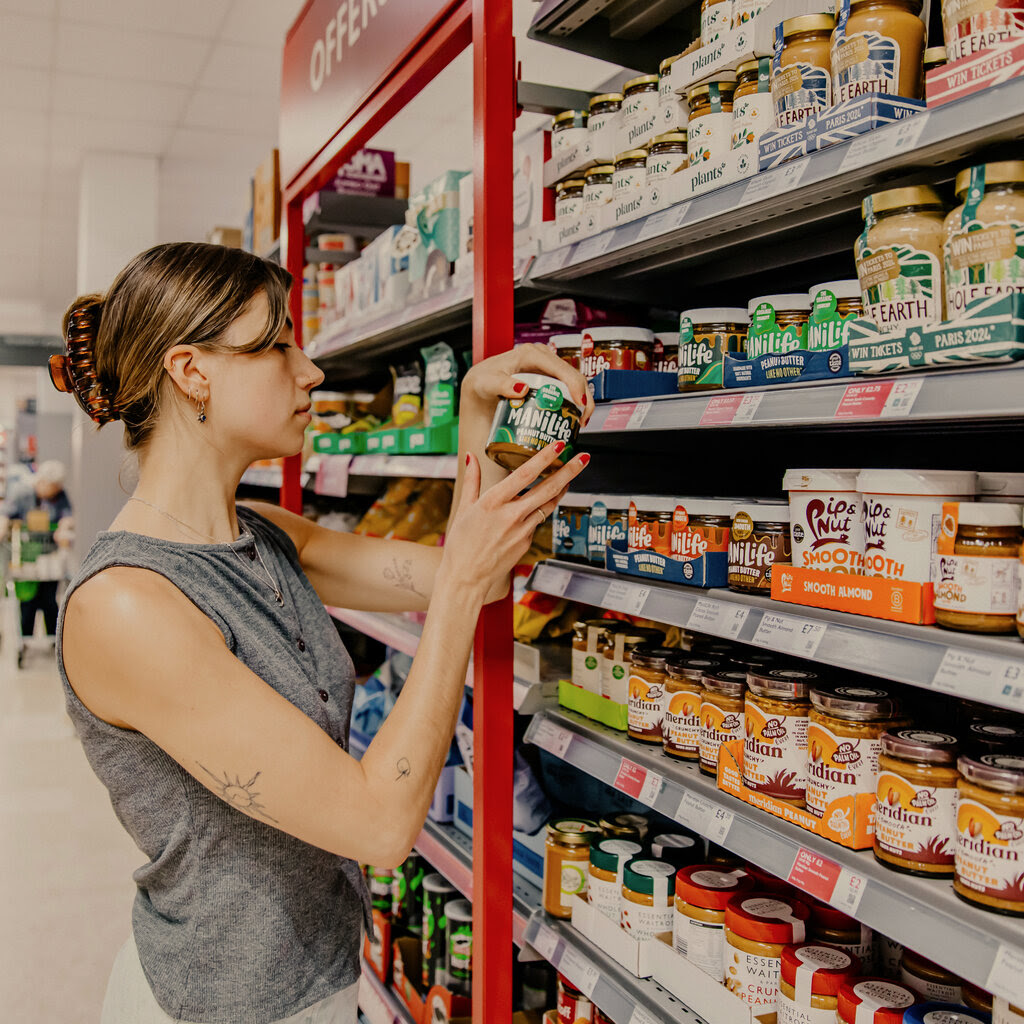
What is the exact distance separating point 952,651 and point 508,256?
913 millimetres

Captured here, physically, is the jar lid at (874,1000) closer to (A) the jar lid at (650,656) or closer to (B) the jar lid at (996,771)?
(B) the jar lid at (996,771)

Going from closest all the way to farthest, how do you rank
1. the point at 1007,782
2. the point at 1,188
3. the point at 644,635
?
the point at 1007,782 → the point at 644,635 → the point at 1,188

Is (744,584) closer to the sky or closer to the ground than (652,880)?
closer to the sky

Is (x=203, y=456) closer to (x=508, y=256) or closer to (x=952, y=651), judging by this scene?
(x=508, y=256)

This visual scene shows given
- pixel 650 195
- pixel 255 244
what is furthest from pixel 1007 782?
pixel 255 244

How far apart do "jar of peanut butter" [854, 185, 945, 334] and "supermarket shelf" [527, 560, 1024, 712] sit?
1.17 feet

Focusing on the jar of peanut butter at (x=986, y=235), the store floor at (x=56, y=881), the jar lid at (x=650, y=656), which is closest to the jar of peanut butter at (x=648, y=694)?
the jar lid at (x=650, y=656)

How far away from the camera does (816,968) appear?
1.24m

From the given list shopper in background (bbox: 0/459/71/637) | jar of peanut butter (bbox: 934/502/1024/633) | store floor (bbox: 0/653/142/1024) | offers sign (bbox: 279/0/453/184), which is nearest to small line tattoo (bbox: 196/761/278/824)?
jar of peanut butter (bbox: 934/502/1024/633)

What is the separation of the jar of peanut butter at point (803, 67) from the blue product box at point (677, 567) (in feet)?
2.04

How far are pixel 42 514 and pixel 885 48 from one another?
8853 millimetres

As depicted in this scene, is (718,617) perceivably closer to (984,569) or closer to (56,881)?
(984,569)

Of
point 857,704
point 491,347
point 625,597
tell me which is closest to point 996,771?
point 857,704

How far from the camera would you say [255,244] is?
13.8 feet
